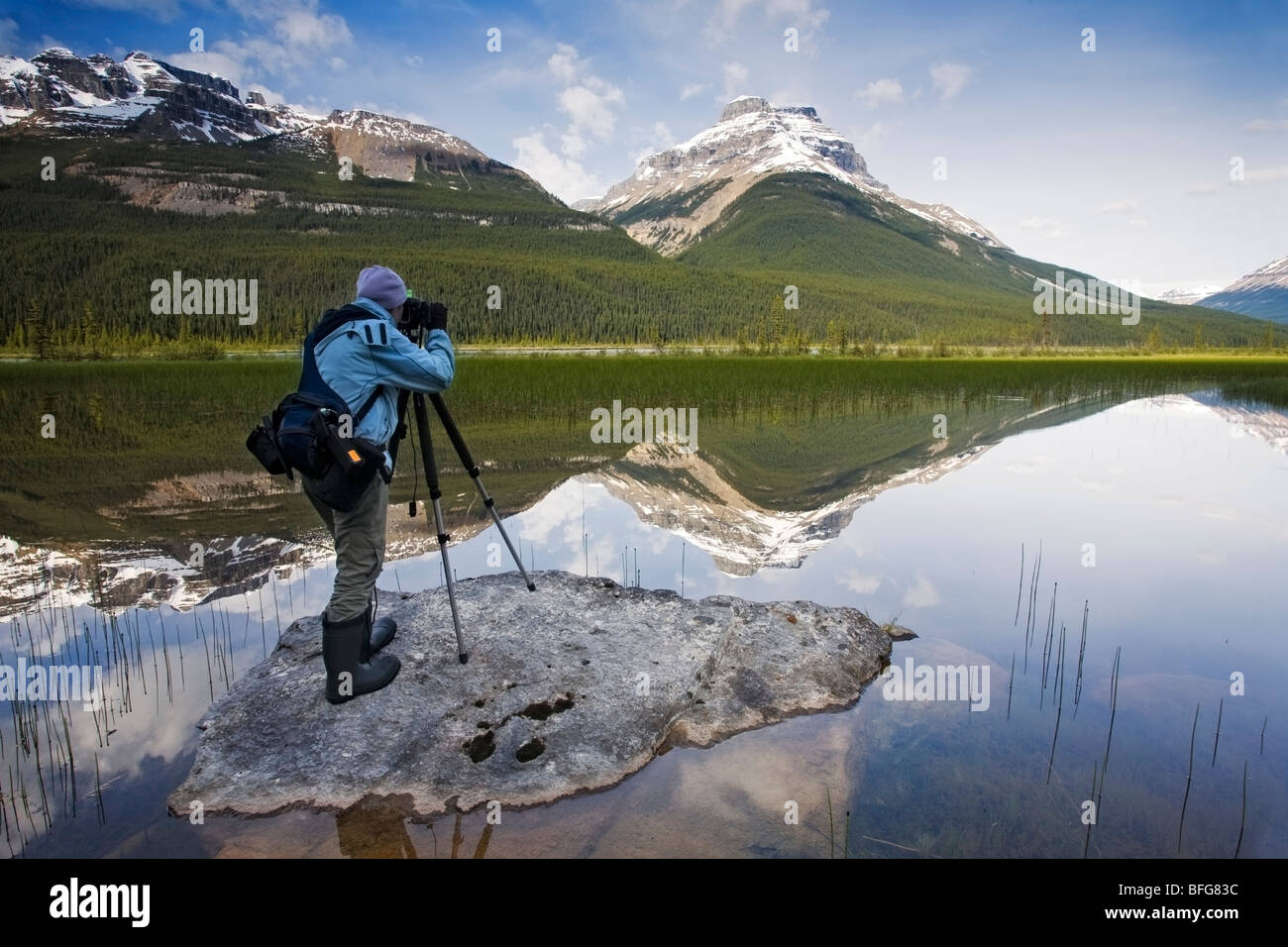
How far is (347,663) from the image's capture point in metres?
4.92

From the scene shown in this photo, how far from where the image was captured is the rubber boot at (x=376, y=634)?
5.12 m

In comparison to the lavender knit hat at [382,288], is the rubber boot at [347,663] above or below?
below

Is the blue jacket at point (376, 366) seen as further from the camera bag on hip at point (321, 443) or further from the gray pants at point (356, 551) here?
the gray pants at point (356, 551)

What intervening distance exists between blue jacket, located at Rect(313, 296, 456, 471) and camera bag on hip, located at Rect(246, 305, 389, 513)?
0.21ft

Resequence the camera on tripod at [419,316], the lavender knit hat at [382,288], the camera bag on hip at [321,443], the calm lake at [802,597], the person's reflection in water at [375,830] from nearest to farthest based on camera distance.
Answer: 1. the person's reflection in water at [375,830]
2. the calm lake at [802,597]
3. the camera bag on hip at [321,443]
4. the lavender knit hat at [382,288]
5. the camera on tripod at [419,316]

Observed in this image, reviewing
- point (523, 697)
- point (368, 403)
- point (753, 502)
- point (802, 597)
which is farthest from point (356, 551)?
point (753, 502)

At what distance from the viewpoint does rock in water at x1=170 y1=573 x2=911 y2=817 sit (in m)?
4.15

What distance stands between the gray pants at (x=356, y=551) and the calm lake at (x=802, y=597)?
1.31m

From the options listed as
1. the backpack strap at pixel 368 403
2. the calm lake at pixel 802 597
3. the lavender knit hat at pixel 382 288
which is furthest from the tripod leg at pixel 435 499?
the calm lake at pixel 802 597

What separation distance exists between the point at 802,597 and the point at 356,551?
474cm

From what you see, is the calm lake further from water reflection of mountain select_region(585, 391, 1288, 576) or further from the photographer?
the photographer

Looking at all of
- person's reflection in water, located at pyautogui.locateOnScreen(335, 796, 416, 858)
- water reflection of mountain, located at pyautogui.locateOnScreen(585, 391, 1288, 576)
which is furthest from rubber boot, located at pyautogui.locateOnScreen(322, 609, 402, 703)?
water reflection of mountain, located at pyautogui.locateOnScreen(585, 391, 1288, 576)
